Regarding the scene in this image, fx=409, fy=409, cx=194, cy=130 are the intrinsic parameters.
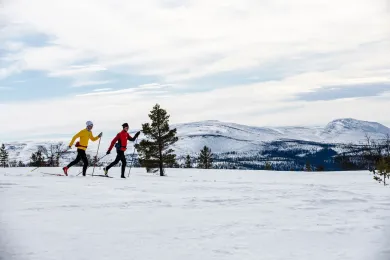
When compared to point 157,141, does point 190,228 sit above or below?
below

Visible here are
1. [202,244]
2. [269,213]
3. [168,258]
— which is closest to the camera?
[168,258]

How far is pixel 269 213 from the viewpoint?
265 inches

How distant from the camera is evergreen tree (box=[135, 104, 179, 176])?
27.6 meters

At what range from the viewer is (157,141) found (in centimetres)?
2794

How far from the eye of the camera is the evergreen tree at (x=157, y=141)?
1088 inches

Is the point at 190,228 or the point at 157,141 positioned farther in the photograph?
the point at 157,141

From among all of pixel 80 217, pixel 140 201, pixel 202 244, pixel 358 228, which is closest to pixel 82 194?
pixel 140 201

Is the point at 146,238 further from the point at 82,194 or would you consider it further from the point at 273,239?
the point at 82,194

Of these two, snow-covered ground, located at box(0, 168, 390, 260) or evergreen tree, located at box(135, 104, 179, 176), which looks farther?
evergreen tree, located at box(135, 104, 179, 176)

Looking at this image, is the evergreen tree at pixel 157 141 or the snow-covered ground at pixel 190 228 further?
the evergreen tree at pixel 157 141

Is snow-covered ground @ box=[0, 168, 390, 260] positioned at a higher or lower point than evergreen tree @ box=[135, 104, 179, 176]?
lower

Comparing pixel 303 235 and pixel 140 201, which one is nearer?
pixel 303 235

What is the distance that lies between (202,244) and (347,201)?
482cm

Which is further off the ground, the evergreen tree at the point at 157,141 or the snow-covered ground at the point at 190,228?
the evergreen tree at the point at 157,141
